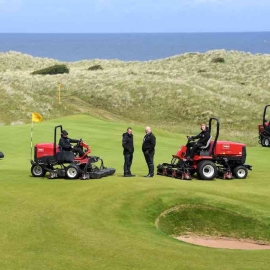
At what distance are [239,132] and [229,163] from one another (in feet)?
106

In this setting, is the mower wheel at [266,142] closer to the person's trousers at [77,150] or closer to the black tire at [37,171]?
A: the person's trousers at [77,150]

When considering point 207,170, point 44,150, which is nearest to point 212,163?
point 207,170

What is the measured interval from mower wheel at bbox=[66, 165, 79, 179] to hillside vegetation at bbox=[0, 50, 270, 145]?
90.8ft

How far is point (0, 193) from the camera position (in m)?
19.9

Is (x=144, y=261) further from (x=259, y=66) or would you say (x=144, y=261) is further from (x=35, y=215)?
(x=259, y=66)

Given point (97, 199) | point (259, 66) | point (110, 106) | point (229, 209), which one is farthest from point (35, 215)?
point (259, 66)

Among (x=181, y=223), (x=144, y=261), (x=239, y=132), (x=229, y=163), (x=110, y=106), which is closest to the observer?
(x=144, y=261)

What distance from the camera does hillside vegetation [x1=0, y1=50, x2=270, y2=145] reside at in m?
60.5

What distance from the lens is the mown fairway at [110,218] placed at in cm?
1392

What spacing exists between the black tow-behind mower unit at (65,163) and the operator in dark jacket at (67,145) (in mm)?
136

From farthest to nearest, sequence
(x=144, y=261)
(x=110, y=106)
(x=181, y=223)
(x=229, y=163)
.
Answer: (x=110, y=106)
(x=229, y=163)
(x=181, y=223)
(x=144, y=261)

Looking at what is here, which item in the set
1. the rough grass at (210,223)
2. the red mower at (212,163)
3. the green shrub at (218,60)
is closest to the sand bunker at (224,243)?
the rough grass at (210,223)

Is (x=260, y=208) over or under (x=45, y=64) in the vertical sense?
under

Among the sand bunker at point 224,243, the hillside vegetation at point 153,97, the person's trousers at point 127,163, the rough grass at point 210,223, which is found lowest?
the sand bunker at point 224,243
